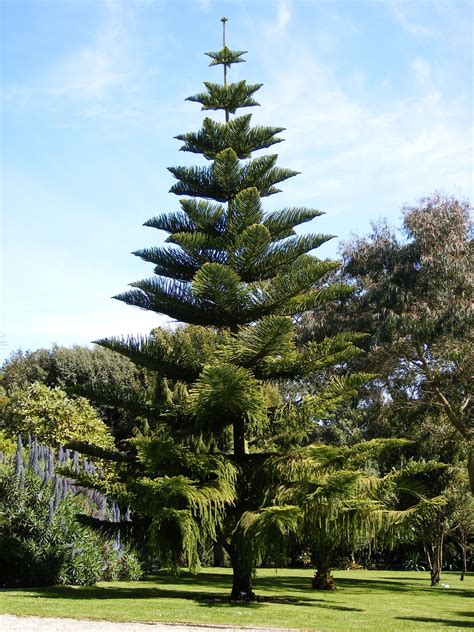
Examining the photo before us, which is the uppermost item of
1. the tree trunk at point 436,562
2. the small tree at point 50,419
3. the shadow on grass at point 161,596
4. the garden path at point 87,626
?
the small tree at point 50,419

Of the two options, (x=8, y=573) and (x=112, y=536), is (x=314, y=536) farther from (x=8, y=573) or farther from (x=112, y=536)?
(x=8, y=573)

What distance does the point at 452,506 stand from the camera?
1772 centimetres

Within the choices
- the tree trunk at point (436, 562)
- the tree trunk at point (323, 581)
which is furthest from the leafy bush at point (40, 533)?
the tree trunk at point (436, 562)

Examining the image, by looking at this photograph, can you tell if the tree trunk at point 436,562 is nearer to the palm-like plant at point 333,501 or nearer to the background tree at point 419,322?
the background tree at point 419,322

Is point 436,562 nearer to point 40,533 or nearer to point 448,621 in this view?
point 448,621

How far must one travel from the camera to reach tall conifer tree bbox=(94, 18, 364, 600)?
10359 millimetres

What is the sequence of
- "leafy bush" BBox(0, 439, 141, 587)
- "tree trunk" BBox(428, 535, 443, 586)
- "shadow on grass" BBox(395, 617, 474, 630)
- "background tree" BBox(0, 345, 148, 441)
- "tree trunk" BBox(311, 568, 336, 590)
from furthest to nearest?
"background tree" BBox(0, 345, 148, 441) → "tree trunk" BBox(428, 535, 443, 586) → "tree trunk" BBox(311, 568, 336, 590) → "leafy bush" BBox(0, 439, 141, 587) → "shadow on grass" BBox(395, 617, 474, 630)

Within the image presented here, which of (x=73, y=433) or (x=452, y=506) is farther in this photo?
(x=73, y=433)

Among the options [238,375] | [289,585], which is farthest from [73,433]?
[238,375]

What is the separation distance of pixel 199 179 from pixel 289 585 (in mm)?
8697

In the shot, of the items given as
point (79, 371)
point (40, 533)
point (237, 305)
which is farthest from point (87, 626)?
point (79, 371)

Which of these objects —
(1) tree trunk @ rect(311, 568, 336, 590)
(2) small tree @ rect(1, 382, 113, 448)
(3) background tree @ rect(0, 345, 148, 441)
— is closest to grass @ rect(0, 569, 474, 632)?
(1) tree trunk @ rect(311, 568, 336, 590)

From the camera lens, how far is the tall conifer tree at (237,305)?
1036 centimetres

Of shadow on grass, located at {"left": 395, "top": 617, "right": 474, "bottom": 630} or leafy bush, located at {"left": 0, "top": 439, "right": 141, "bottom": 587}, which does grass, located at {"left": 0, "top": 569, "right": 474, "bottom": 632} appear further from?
leafy bush, located at {"left": 0, "top": 439, "right": 141, "bottom": 587}
